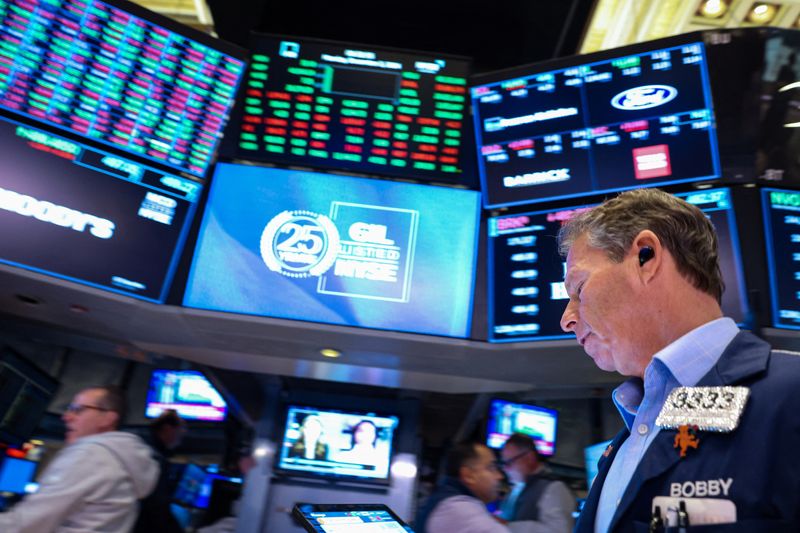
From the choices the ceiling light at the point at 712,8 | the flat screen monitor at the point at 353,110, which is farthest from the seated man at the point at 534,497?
the ceiling light at the point at 712,8

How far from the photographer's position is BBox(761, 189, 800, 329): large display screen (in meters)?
3.57

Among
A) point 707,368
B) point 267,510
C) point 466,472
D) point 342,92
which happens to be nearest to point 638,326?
point 707,368

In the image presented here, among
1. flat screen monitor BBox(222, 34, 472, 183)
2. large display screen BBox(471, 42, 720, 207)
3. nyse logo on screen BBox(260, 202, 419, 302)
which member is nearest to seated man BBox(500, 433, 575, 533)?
nyse logo on screen BBox(260, 202, 419, 302)

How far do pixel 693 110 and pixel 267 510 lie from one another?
5.33 metres

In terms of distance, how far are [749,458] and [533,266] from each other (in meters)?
3.22

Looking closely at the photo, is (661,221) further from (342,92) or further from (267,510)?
(267,510)

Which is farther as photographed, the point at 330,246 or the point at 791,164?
the point at 330,246

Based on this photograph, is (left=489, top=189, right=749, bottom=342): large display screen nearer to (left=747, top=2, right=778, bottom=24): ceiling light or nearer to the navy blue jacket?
(left=747, top=2, right=778, bottom=24): ceiling light

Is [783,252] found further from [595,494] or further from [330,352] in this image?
[595,494]

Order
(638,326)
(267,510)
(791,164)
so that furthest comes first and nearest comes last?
(267,510), (791,164), (638,326)

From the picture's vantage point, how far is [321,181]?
14.4 feet

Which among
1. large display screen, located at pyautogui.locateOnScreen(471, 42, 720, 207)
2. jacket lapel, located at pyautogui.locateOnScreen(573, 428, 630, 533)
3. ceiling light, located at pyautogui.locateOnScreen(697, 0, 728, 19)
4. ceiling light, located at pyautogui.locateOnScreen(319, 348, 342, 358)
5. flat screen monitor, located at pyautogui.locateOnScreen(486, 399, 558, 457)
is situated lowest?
jacket lapel, located at pyautogui.locateOnScreen(573, 428, 630, 533)

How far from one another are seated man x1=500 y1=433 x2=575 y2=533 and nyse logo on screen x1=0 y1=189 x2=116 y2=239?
9.34 feet

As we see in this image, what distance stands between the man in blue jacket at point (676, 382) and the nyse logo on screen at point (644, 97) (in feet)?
9.53
